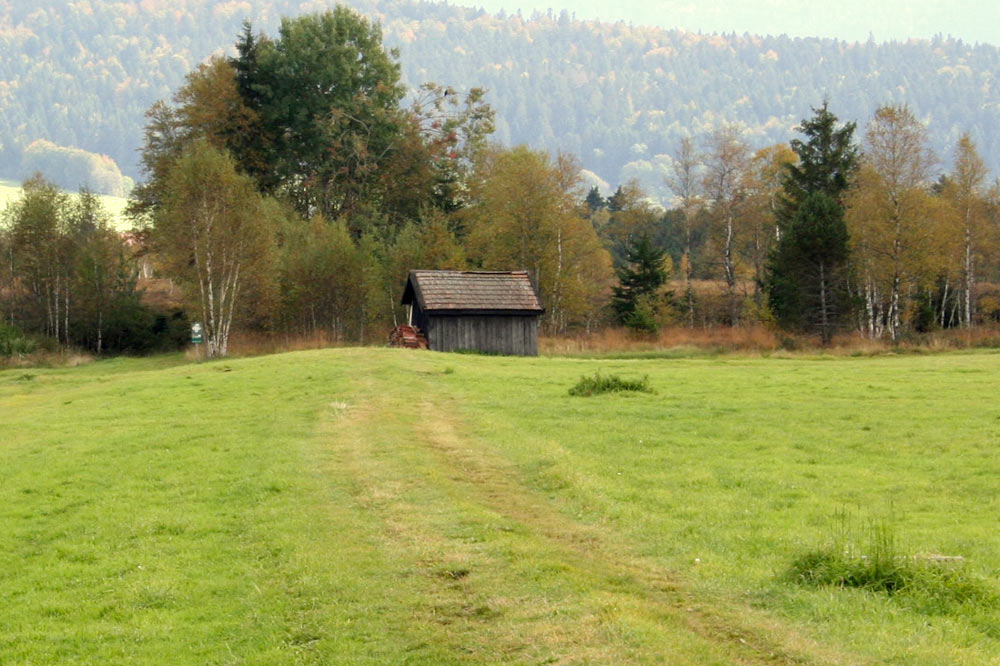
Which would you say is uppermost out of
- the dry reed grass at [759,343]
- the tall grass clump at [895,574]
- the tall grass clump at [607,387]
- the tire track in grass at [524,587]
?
the dry reed grass at [759,343]

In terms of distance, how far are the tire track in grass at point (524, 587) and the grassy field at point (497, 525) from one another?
41 mm

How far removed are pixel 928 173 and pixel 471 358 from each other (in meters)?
34.0

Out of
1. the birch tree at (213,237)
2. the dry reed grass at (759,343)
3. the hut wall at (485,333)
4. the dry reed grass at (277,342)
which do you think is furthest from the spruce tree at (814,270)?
the birch tree at (213,237)

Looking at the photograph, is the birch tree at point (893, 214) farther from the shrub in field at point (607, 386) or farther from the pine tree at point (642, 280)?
the shrub in field at point (607, 386)

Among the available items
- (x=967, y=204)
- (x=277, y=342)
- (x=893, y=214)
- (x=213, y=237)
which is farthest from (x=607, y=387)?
(x=967, y=204)

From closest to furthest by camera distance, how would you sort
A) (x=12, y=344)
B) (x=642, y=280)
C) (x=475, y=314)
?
(x=475, y=314) < (x=12, y=344) < (x=642, y=280)

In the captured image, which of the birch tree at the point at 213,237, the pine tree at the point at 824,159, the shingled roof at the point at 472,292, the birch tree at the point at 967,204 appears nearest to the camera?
the shingled roof at the point at 472,292

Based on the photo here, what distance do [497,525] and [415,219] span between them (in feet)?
219

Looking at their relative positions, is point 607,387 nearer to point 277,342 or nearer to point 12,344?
point 277,342

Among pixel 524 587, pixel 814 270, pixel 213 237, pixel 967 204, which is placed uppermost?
pixel 967 204

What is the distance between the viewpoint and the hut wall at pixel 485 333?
47094mm

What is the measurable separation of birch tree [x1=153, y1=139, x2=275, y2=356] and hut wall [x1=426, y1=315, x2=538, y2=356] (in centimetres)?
1215

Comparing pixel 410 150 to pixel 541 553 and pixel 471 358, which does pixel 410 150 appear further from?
pixel 541 553

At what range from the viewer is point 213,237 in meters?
51.3
